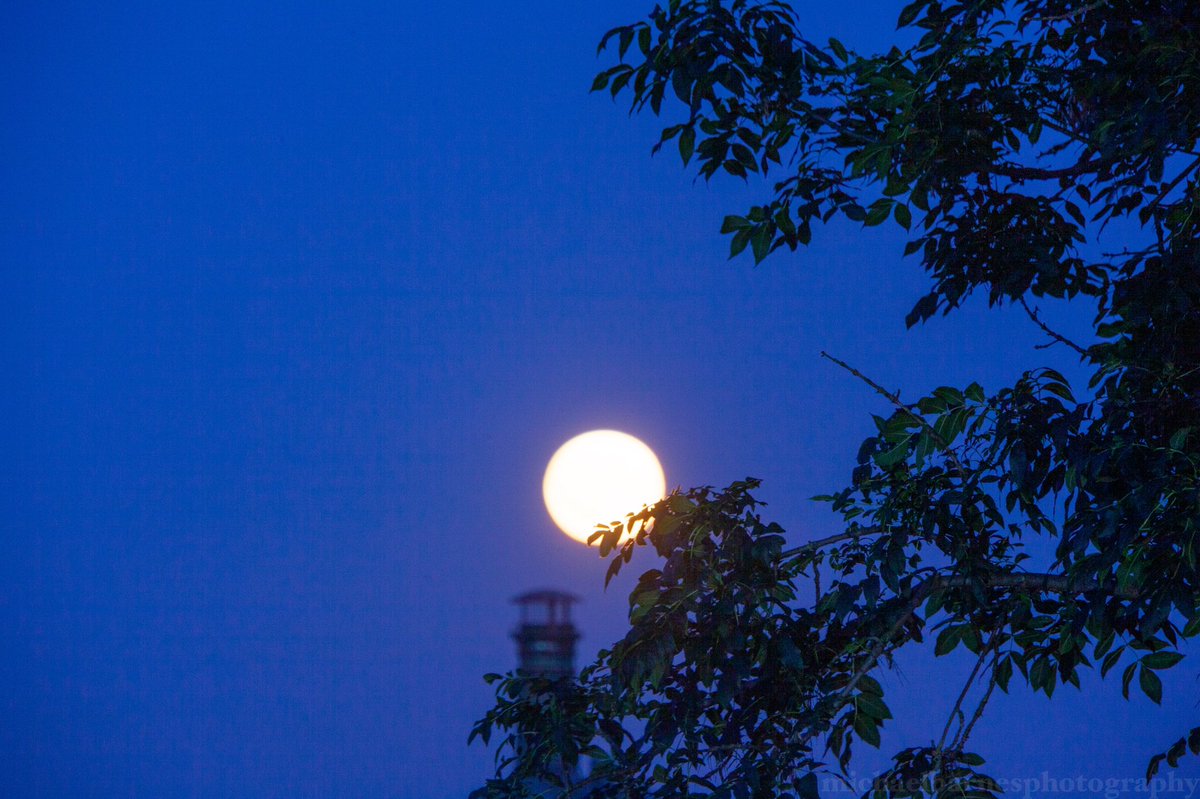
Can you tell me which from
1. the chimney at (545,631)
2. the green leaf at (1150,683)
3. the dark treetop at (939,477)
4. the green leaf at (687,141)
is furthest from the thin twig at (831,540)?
the chimney at (545,631)

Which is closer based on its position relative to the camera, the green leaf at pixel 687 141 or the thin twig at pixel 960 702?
the thin twig at pixel 960 702

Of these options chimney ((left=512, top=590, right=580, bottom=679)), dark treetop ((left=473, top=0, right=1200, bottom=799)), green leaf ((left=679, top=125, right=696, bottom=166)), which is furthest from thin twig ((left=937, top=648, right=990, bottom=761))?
chimney ((left=512, top=590, right=580, bottom=679))

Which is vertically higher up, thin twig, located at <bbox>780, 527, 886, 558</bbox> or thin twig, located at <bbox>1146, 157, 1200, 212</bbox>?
thin twig, located at <bbox>1146, 157, 1200, 212</bbox>

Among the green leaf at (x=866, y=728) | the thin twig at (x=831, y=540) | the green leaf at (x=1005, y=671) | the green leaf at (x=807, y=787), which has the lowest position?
the green leaf at (x=807, y=787)

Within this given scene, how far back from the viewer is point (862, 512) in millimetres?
3227

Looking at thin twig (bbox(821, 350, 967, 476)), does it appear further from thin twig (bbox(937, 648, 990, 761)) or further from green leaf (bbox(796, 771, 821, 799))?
green leaf (bbox(796, 771, 821, 799))

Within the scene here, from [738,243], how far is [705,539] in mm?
1024

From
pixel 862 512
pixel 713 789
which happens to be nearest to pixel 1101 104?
pixel 862 512

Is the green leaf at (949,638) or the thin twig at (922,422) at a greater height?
the thin twig at (922,422)

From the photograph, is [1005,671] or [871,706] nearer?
[871,706]

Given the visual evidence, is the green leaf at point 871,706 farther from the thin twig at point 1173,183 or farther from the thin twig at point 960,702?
the thin twig at point 1173,183

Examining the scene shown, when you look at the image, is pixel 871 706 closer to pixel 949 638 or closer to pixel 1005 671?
pixel 949 638

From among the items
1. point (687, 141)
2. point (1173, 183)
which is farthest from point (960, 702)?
point (687, 141)

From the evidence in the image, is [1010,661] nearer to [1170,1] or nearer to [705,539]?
[705,539]
